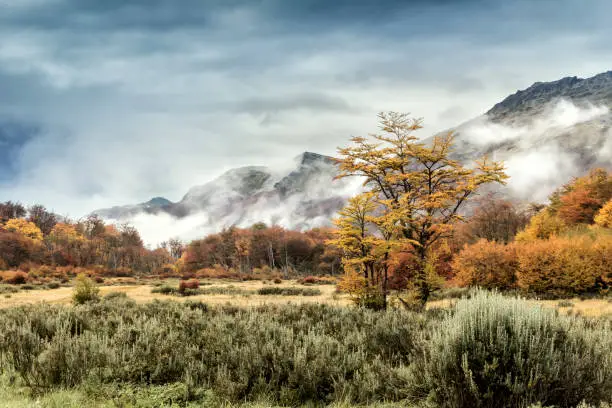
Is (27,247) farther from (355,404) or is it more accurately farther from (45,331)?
(355,404)

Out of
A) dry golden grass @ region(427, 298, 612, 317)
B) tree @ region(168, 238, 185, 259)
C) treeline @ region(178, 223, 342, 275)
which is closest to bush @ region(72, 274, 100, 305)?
dry golden grass @ region(427, 298, 612, 317)

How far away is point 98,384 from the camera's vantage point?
597 cm

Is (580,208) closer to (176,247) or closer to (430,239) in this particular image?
(430,239)

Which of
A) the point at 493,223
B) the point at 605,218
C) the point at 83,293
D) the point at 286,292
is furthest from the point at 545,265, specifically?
the point at 493,223

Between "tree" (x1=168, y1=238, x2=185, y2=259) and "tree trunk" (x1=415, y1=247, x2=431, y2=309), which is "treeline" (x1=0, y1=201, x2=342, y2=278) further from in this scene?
"tree trunk" (x1=415, y1=247, x2=431, y2=309)

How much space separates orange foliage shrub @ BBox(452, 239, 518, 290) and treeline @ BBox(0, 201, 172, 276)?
49.9 metres

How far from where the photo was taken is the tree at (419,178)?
2074 centimetres

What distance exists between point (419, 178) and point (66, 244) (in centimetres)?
7269

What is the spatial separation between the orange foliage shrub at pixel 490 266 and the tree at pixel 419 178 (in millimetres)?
13276

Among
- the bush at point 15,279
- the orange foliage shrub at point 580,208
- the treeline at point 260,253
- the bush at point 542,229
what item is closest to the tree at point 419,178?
the bush at point 542,229

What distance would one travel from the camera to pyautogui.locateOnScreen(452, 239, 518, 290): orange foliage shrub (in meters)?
33.9

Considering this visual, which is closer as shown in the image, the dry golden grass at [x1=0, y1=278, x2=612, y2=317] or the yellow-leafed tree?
the dry golden grass at [x1=0, y1=278, x2=612, y2=317]

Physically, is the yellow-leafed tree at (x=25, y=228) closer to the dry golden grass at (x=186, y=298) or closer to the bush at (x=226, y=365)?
the dry golden grass at (x=186, y=298)

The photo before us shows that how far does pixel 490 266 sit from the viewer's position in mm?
34031
